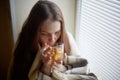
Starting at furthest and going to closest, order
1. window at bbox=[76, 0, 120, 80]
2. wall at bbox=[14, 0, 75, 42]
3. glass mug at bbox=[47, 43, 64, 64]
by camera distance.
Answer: wall at bbox=[14, 0, 75, 42] → window at bbox=[76, 0, 120, 80] → glass mug at bbox=[47, 43, 64, 64]

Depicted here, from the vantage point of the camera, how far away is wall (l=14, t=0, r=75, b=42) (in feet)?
4.37

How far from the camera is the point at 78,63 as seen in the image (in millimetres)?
1119

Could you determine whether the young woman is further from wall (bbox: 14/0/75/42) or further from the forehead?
wall (bbox: 14/0/75/42)

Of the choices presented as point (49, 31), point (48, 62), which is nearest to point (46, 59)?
point (48, 62)

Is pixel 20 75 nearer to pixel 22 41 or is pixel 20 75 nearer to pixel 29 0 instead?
pixel 22 41

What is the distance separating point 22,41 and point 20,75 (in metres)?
0.20

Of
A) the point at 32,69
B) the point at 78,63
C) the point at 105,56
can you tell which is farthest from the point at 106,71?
the point at 32,69

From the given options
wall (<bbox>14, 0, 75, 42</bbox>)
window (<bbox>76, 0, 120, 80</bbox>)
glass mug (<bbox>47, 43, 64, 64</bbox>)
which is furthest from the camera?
wall (<bbox>14, 0, 75, 42</bbox>)

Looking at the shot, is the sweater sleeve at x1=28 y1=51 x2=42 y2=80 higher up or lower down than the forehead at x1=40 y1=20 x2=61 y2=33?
lower down

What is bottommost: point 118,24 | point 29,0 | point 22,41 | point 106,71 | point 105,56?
point 106,71

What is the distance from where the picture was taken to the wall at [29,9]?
52.5 inches

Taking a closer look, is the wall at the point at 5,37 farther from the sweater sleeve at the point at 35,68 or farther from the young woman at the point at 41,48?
the sweater sleeve at the point at 35,68

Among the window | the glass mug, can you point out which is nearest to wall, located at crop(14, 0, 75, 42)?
the window

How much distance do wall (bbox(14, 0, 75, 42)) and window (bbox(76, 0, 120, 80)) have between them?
0.16 feet
